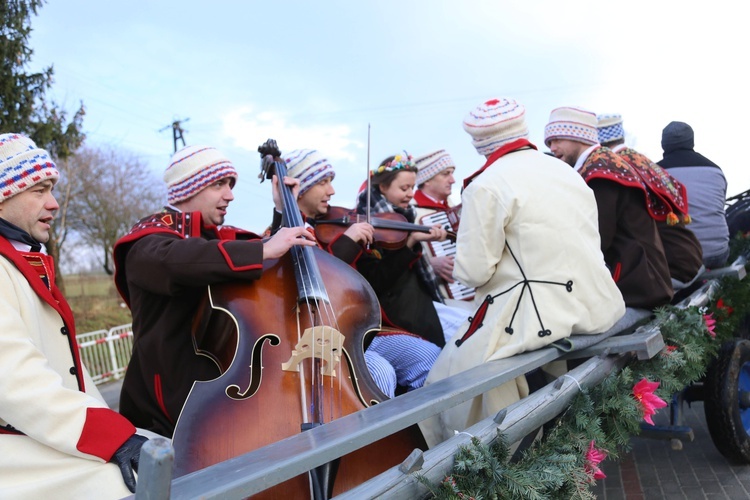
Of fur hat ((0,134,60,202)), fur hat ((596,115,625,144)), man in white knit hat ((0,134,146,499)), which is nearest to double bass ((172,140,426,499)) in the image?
man in white knit hat ((0,134,146,499))

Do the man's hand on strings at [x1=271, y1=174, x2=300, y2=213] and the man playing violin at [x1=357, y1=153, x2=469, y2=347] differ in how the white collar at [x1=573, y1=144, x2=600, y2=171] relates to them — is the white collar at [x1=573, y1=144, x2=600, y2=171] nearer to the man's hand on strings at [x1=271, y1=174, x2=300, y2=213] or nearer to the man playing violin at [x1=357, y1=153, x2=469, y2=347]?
the man playing violin at [x1=357, y1=153, x2=469, y2=347]

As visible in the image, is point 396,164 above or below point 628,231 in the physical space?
above

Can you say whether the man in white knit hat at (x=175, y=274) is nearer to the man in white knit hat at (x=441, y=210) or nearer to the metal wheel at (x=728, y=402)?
the man in white knit hat at (x=441, y=210)

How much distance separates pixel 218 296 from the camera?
95.9 inches

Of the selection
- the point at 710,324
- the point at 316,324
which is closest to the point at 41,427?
the point at 316,324

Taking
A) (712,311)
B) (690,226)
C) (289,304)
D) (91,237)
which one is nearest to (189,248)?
(289,304)

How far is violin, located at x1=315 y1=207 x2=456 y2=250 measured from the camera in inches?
146

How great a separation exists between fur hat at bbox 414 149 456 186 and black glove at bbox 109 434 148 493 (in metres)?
3.48

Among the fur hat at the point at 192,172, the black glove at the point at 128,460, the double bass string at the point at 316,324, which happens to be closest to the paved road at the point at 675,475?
the double bass string at the point at 316,324

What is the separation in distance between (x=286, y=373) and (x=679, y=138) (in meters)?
4.38

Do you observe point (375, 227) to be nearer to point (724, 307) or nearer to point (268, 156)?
point (268, 156)

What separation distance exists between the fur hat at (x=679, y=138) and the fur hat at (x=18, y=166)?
4.73 metres

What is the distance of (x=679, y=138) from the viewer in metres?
5.32

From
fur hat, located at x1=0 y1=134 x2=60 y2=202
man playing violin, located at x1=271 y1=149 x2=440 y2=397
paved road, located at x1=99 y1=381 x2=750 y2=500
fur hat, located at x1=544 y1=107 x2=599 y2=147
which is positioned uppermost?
fur hat, located at x1=544 y1=107 x2=599 y2=147
